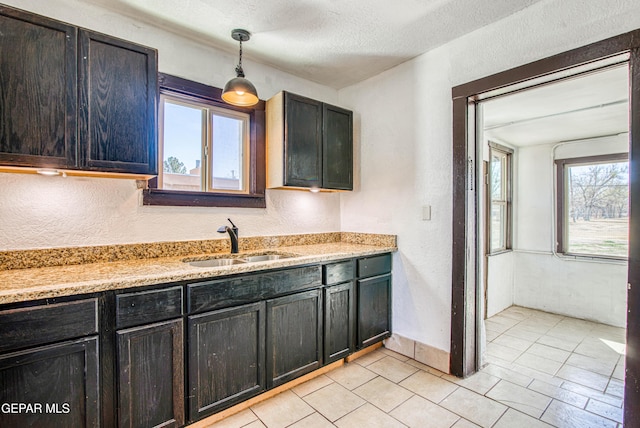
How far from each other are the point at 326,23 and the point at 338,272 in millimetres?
1743

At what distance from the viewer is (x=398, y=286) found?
2.78m

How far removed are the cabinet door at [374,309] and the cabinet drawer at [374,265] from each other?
0.05m

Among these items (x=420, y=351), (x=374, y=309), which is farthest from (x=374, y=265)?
(x=420, y=351)

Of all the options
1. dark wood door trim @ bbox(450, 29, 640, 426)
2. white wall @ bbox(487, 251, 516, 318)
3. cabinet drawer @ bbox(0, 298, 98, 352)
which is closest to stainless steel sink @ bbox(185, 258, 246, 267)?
cabinet drawer @ bbox(0, 298, 98, 352)

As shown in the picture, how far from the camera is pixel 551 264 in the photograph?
13.4 feet

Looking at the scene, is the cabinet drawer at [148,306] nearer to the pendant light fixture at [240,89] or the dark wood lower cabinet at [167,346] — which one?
the dark wood lower cabinet at [167,346]

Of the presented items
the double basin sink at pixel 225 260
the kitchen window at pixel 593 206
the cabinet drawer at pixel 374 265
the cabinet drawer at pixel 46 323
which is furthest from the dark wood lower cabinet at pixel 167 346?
the kitchen window at pixel 593 206

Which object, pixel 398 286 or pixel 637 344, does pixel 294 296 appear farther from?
pixel 637 344

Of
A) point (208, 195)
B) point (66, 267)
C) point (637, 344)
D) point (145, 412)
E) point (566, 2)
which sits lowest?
point (145, 412)

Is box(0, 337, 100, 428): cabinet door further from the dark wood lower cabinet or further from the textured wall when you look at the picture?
the textured wall

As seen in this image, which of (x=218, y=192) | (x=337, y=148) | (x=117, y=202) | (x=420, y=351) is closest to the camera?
(x=117, y=202)

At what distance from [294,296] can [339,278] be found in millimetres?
422

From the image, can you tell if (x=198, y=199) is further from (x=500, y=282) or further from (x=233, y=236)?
(x=500, y=282)

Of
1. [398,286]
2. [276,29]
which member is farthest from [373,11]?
[398,286]
